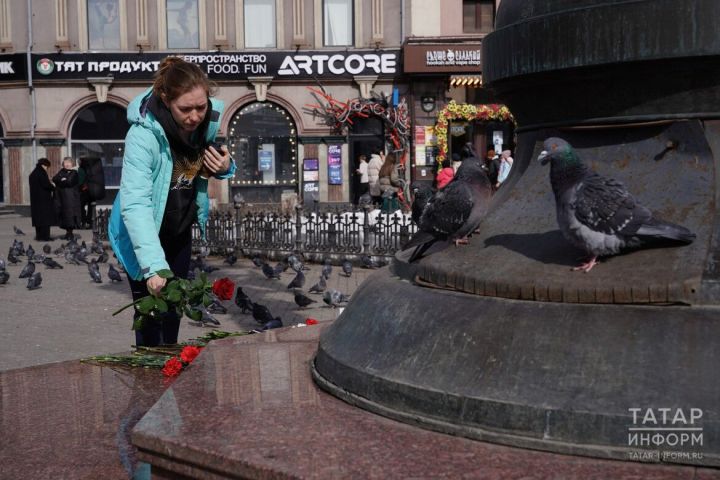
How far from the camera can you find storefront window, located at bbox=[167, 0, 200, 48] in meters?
28.3

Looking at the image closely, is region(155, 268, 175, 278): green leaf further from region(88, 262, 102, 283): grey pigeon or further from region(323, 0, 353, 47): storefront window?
region(323, 0, 353, 47): storefront window

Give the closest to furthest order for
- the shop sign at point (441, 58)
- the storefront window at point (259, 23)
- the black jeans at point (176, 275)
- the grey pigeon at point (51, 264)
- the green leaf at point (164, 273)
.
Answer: the green leaf at point (164, 273) < the black jeans at point (176, 275) < the grey pigeon at point (51, 264) < the shop sign at point (441, 58) < the storefront window at point (259, 23)

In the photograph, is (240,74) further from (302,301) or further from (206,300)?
(206,300)

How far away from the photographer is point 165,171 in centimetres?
413

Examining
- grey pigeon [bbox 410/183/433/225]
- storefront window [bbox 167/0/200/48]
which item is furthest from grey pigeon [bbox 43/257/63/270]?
storefront window [bbox 167/0/200/48]

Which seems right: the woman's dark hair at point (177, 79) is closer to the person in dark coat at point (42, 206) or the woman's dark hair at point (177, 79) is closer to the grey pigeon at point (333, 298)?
the grey pigeon at point (333, 298)

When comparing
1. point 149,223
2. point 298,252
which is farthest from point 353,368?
point 298,252

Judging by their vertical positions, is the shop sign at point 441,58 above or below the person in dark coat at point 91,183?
above

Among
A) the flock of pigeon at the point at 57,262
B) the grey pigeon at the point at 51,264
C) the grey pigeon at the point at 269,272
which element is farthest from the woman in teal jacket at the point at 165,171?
the grey pigeon at the point at 51,264

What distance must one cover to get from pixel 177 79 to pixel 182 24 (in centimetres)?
2569

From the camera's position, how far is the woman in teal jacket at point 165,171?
3912 millimetres

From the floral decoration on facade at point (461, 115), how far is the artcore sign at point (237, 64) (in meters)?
2.09

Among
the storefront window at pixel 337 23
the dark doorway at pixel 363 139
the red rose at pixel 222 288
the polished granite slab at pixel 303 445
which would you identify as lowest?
the polished granite slab at pixel 303 445

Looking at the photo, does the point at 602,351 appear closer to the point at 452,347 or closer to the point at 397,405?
the point at 452,347
